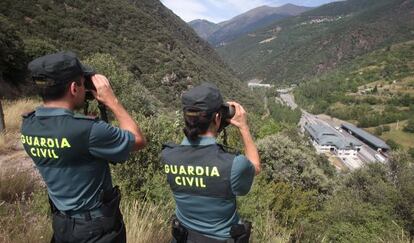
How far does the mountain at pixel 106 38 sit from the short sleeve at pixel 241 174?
22106 millimetres

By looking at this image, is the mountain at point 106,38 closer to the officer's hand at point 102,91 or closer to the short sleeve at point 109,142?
the officer's hand at point 102,91

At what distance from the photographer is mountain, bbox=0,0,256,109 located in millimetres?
36094

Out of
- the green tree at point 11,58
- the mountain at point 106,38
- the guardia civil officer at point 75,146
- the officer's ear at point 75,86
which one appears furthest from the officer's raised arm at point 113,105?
the mountain at point 106,38

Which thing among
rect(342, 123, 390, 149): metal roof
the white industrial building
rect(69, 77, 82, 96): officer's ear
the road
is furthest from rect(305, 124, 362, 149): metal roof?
rect(69, 77, 82, 96): officer's ear

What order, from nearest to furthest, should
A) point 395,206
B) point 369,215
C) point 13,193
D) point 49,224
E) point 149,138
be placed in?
point 49,224 → point 13,193 → point 149,138 → point 369,215 → point 395,206

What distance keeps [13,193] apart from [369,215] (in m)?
19.6

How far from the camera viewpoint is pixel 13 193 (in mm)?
4770

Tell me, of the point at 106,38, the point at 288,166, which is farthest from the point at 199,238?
the point at 106,38

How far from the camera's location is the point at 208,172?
289cm

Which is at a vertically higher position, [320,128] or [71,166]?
[71,166]

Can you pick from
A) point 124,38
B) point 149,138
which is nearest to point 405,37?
point 124,38

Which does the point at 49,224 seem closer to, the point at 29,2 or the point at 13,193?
the point at 13,193

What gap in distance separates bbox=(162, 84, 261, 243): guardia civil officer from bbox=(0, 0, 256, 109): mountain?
21738mm

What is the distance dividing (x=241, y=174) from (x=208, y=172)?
9.6 inches
